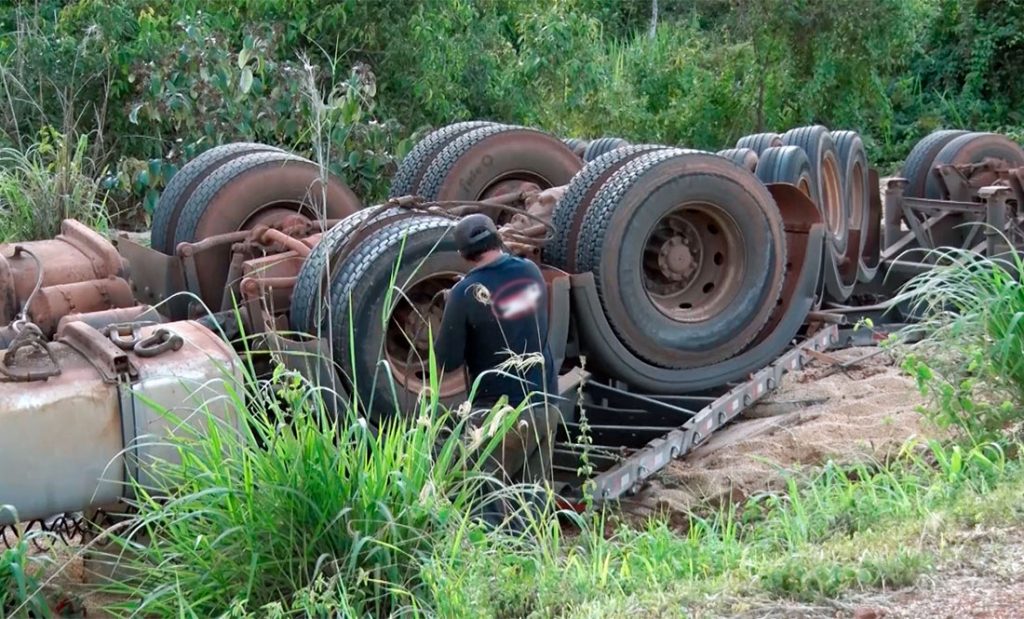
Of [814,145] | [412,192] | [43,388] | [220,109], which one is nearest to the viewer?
[43,388]

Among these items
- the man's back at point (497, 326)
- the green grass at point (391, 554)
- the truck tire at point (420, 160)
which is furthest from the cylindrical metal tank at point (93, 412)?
the truck tire at point (420, 160)

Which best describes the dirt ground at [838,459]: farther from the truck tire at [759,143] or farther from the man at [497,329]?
the truck tire at [759,143]

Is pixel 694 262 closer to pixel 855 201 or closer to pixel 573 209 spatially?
pixel 573 209

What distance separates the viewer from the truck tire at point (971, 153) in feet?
33.2

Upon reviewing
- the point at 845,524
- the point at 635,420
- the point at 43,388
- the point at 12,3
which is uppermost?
the point at 12,3

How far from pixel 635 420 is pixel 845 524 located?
7.73ft

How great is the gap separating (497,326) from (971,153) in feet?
20.3

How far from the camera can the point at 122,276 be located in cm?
621

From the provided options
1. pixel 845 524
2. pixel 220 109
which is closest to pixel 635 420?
pixel 845 524

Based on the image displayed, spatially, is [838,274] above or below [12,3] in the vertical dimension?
below

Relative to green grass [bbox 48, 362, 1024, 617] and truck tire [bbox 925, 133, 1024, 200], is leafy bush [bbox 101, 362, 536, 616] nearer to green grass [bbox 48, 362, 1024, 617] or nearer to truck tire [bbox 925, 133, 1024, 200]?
green grass [bbox 48, 362, 1024, 617]

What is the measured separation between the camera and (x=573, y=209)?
6750 millimetres

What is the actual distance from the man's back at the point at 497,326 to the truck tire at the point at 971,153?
5655 mm

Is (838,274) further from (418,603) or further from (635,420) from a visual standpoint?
(418,603)
